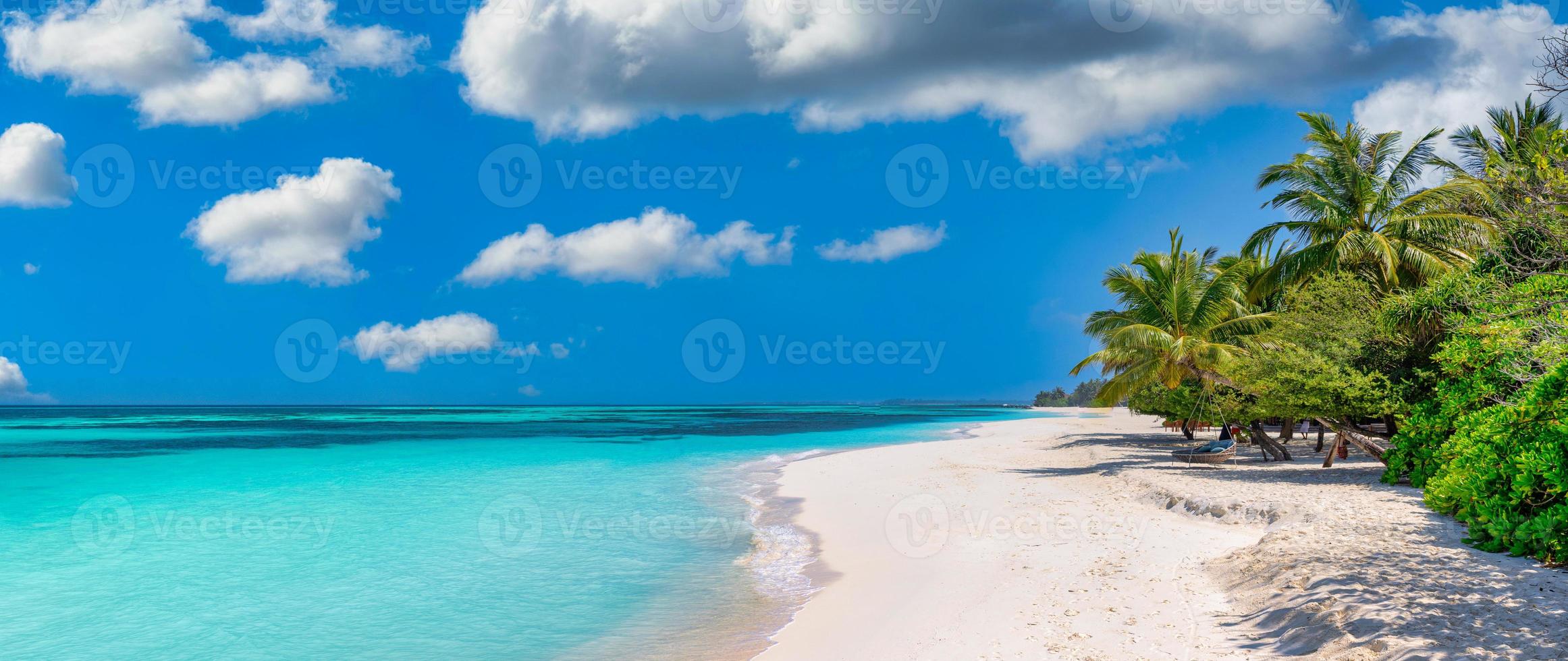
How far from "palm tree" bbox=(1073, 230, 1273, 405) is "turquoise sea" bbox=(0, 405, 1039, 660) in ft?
33.0

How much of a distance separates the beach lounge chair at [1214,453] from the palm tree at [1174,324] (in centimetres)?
164

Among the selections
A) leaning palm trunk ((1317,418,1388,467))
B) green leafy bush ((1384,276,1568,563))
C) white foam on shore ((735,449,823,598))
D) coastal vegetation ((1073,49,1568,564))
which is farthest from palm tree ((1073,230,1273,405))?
white foam on shore ((735,449,823,598))

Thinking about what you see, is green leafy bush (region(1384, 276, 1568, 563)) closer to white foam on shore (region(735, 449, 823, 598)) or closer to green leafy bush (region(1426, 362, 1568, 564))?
green leafy bush (region(1426, 362, 1568, 564))

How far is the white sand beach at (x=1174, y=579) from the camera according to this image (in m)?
5.75

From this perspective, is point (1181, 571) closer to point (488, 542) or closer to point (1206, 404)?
point (488, 542)

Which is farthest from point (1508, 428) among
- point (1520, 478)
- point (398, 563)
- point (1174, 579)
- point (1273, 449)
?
point (398, 563)

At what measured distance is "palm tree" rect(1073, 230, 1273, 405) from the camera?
1847 centimetres

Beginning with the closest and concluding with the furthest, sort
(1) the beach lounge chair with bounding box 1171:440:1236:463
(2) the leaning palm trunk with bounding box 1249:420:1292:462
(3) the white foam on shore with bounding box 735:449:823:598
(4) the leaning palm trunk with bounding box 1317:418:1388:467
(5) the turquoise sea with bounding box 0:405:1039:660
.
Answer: (5) the turquoise sea with bounding box 0:405:1039:660, (3) the white foam on shore with bounding box 735:449:823:598, (4) the leaning palm trunk with bounding box 1317:418:1388:467, (1) the beach lounge chair with bounding box 1171:440:1236:463, (2) the leaning palm trunk with bounding box 1249:420:1292:462

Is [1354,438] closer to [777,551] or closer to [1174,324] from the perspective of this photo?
[1174,324]

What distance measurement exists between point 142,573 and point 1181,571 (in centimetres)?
1432

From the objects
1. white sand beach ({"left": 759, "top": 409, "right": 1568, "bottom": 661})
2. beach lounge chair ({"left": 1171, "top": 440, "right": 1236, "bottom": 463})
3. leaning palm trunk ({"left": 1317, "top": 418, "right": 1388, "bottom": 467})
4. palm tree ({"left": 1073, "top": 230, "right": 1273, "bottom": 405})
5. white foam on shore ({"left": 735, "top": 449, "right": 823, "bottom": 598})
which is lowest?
white foam on shore ({"left": 735, "top": 449, "right": 823, "bottom": 598})

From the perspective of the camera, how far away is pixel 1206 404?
75.5 ft

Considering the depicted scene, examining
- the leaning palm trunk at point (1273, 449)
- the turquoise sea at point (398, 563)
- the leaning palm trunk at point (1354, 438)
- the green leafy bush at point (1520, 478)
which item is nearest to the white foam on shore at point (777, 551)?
the turquoise sea at point (398, 563)

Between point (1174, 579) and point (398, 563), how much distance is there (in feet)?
35.8
